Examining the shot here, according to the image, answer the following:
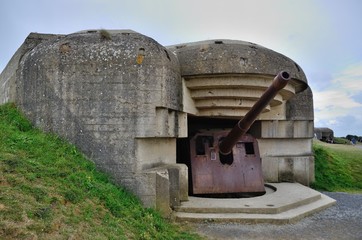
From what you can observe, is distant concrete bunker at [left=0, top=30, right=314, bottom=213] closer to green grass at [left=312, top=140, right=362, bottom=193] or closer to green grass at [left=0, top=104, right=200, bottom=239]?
green grass at [left=0, top=104, right=200, bottom=239]

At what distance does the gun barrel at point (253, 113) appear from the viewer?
509cm

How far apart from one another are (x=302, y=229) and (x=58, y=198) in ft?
11.6

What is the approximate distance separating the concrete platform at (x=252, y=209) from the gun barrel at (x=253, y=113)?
4.09 ft

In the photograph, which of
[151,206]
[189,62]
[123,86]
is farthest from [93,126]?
[189,62]

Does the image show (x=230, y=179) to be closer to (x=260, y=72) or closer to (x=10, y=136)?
(x=260, y=72)

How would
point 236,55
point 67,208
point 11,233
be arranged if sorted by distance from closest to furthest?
point 11,233 < point 67,208 < point 236,55

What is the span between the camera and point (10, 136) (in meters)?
5.25

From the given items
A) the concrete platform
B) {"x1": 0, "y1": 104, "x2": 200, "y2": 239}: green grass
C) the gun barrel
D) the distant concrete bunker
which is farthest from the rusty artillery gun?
{"x1": 0, "y1": 104, "x2": 200, "y2": 239}: green grass

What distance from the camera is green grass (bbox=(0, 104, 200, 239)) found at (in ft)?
11.2

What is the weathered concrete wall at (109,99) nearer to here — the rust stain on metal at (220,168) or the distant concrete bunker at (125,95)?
the distant concrete bunker at (125,95)

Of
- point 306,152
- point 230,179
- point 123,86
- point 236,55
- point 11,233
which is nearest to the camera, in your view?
point 11,233

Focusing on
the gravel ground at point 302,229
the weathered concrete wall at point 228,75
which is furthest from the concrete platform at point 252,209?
the weathered concrete wall at point 228,75

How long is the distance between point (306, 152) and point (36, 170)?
24.6ft

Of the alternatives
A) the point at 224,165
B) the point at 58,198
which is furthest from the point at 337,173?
the point at 58,198
